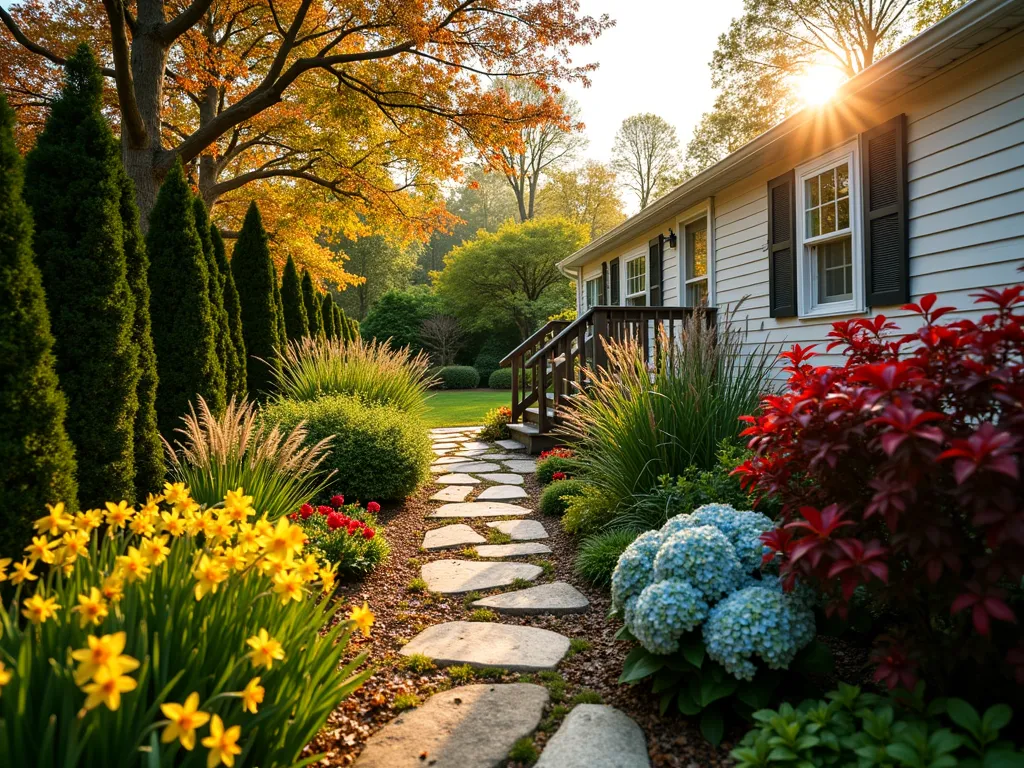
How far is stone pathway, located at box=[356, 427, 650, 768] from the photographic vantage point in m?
1.71

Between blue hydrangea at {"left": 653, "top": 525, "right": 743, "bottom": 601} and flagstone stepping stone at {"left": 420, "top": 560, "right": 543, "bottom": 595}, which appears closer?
blue hydrangea at {"left": 653, "top": 525, "right": 743, "bottom": 601}

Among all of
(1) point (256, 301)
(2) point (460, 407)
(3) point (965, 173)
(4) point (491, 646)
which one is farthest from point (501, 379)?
(4) point (491, 646)

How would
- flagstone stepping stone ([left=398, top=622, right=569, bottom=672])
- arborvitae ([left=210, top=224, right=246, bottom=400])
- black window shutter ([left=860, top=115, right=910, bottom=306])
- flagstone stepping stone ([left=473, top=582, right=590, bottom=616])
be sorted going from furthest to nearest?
arborvitae ([left=210, top=224, right=246, bottom=400]) → black window shutter ([left=860, top=115, right=910, bottom=306]) → flagstone stepping stone ([left=473, top=582, right=590, bottom=616]) → flagstone stepping stone ([left=398, top=622, right=569, bottom=672])

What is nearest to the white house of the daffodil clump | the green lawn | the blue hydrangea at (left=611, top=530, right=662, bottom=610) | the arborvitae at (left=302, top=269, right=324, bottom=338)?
A: the blue hydrangea at (left=611, top=530, right=662, bottom=610)

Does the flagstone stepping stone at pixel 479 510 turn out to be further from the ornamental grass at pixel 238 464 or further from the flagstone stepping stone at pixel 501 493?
the ornamental grass at pixel 238 464

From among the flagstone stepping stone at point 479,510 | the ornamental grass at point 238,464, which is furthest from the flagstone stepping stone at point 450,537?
the ornamental grass at point 238,464

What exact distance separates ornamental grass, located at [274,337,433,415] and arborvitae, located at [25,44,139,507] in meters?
2.56

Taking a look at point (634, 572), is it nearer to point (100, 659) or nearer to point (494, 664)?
point (494, 664)

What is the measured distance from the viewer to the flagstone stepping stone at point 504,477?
18.4ft

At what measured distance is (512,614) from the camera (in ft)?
9.14

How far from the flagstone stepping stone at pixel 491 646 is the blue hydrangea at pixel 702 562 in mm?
603

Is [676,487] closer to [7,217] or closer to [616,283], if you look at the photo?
[7,217]

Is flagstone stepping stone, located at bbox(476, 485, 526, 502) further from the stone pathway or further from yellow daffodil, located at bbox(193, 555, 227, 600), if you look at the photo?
yellow daffodil, located at bbox(193, 555, 227, 600)

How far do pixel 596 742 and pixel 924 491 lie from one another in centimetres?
109
